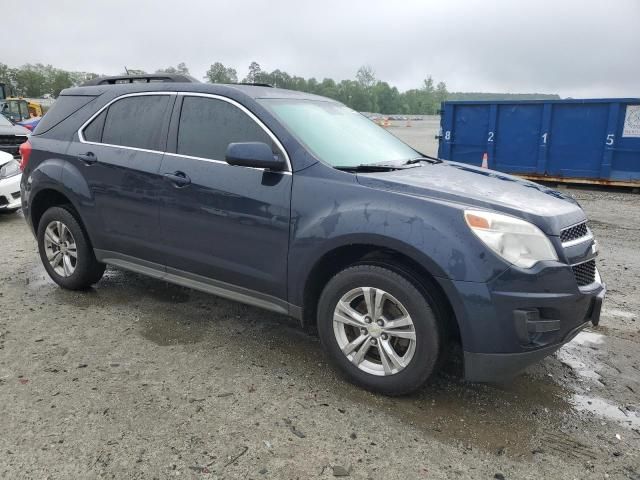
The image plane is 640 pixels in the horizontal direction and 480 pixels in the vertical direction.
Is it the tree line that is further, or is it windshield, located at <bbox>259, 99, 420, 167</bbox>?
the tree line

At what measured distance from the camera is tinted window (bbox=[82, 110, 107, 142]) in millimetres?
4355

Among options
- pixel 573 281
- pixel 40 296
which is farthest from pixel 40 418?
pixel 573 281

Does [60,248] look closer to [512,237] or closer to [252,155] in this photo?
[252,155]

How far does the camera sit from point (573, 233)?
9.92ft

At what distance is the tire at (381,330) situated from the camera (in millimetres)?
2883

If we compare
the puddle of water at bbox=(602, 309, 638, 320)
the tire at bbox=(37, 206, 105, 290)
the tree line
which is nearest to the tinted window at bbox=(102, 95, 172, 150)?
the tire at bbox=(37, 206, 105, 290)

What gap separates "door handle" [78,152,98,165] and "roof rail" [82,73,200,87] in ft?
2.56

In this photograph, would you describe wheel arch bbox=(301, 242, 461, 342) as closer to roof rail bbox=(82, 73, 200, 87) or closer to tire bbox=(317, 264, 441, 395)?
tire bbox=(317, 264, 441, 395)

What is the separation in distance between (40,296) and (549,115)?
11.3 m

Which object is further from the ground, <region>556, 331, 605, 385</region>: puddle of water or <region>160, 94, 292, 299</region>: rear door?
<region>160, 94, 292, 299</region>: rear door

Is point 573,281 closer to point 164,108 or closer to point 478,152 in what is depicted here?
point 164,108

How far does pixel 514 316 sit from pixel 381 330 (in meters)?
0.73

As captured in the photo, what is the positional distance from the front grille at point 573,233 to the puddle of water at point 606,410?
97 cm

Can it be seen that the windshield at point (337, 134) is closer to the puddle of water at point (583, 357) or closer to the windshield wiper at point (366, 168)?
the windshield wiper at point (366, 168)
